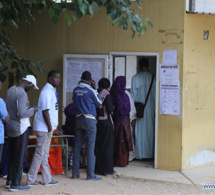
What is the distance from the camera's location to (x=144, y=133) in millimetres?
9562

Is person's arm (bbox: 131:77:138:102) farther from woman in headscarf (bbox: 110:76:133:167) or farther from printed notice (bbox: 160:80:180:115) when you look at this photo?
printed notice (bbox: 160:80:180:115)

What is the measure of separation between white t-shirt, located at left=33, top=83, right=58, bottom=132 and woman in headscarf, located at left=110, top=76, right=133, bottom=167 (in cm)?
172

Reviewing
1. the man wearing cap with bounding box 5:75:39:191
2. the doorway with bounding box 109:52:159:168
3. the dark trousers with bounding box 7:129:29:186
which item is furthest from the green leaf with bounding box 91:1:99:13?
the doorway with bounding box 109:52:159:168

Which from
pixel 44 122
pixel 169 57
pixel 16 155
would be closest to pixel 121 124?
pixel 169 57

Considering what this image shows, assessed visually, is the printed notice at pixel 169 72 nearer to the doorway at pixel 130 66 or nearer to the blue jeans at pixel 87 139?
the doorway at pixel 130 66

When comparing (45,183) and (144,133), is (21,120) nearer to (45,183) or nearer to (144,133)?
(45,183)

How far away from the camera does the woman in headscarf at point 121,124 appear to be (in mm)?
8844

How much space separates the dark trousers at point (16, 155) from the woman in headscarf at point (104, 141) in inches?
64.7

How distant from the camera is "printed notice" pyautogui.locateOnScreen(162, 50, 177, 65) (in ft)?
28.3

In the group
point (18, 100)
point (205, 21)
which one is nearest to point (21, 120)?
point (18, 100)

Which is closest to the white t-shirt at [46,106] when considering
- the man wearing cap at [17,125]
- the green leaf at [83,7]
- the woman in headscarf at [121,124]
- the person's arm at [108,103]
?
the man wearing cap at [17,125]

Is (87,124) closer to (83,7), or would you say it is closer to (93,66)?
(93,66)

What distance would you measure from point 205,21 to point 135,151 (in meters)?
2.78

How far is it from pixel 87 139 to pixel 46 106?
1054 mm
